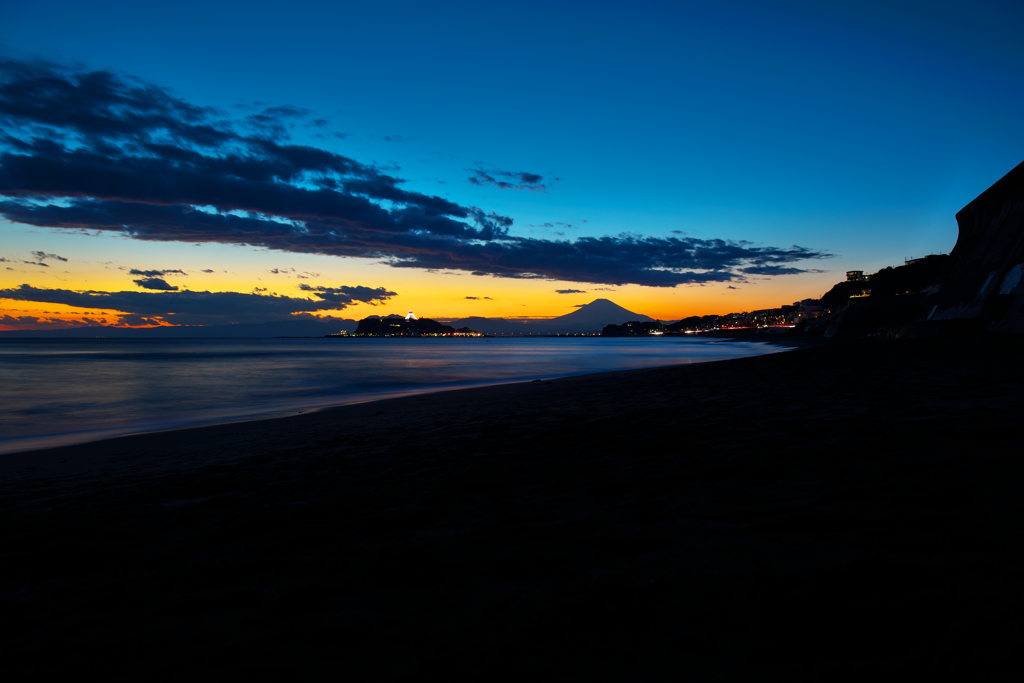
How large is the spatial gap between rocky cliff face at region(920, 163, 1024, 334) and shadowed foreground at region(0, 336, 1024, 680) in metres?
17.7

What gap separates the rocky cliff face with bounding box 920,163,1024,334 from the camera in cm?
1748

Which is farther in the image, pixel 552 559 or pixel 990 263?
pixel 990 263

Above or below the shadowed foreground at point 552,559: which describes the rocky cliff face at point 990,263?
above

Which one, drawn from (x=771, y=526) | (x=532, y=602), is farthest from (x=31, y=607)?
(x=771, y=526)

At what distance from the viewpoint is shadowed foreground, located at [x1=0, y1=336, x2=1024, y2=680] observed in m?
1.65

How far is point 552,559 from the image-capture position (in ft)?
7.69

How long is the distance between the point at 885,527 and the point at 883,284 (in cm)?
7976

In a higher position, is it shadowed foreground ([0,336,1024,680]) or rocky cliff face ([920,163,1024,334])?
rocky cliff face ([920,163,1024,334])

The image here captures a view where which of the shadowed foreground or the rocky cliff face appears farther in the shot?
the rocky cliff face

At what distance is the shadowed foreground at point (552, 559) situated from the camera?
1.65 meters

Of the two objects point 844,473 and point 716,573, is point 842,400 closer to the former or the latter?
point 844,473

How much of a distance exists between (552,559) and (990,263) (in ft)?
94.0

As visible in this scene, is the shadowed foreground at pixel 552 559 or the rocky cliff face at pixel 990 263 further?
the rocky cliff face at pixel 990 263

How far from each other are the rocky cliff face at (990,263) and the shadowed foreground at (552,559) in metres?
17.7
